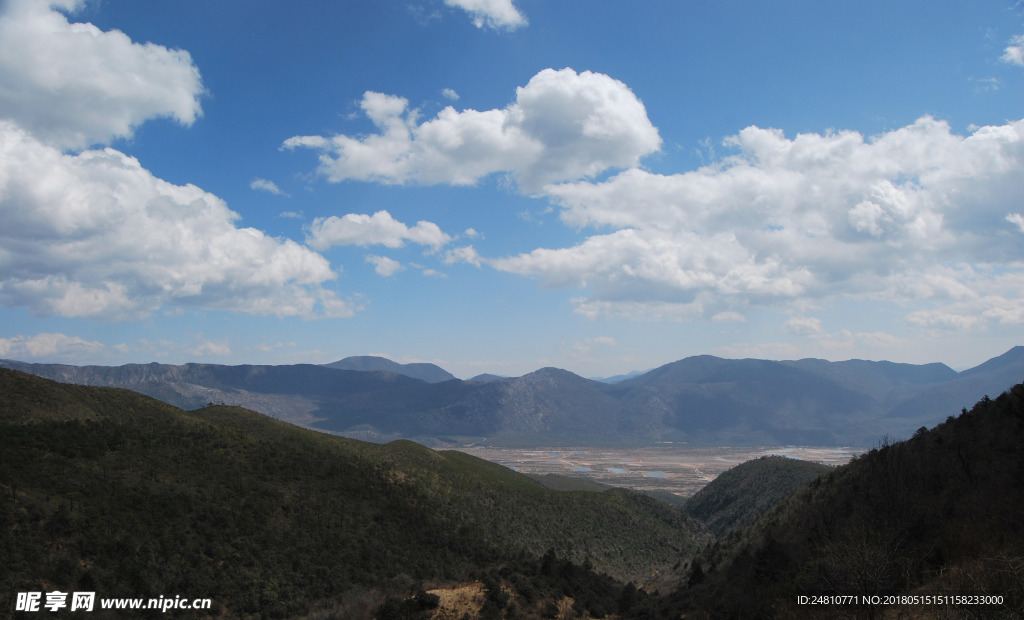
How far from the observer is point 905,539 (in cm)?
2864

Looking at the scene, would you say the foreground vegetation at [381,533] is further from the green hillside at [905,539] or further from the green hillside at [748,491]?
the green hillside at [748,491]

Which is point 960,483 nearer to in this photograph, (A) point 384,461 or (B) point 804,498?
(B) point 804,498

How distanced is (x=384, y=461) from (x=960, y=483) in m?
70.0

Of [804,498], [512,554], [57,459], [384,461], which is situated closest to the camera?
[57,459]

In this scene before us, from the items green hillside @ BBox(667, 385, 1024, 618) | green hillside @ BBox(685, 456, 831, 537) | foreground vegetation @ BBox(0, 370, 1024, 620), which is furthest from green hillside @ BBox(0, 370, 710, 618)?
green hillside @ BBox(685, 456, 831, 537)

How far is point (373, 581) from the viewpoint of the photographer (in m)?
46.4

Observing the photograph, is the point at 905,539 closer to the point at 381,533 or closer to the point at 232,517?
the point at 381,533

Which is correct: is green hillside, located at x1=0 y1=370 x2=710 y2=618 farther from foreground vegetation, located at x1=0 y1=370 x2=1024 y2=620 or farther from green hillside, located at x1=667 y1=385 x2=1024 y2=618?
green hillside, located at x1=667 y1=385 x2=1024 y2=618

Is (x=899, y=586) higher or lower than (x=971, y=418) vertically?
lower

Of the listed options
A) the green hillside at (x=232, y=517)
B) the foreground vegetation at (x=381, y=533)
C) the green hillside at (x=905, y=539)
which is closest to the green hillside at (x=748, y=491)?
Result: the green hillside at (x=232, y=517)

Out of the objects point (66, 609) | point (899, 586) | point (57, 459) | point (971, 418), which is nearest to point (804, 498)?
point (971, 418)

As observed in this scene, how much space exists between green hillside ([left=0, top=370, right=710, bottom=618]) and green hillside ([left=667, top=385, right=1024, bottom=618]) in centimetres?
1443

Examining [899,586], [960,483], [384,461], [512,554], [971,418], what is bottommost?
[512,554]

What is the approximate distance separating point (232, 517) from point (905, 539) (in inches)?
1936
